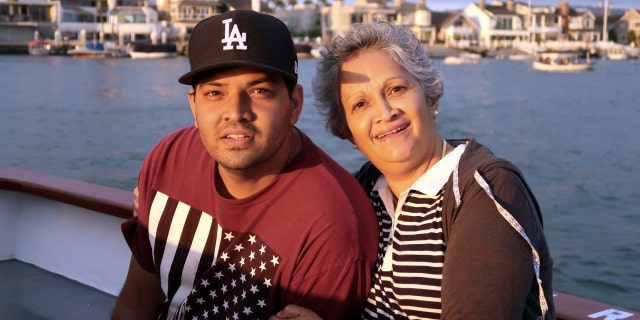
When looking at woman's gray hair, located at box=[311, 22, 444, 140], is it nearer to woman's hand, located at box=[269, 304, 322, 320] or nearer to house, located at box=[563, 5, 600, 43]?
woman's hand, located at box=[269, 304, 322, 320]

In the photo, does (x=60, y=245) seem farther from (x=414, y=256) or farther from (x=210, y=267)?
(x=414, y=256)

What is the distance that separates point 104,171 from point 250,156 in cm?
1570

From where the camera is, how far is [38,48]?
62.0 metres

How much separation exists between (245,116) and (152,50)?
63.7 m

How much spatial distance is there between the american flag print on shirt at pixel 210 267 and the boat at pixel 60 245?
1.13 m

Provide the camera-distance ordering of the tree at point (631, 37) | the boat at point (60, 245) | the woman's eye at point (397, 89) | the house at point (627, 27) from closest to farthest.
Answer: the woman's eye at point (397, 89) → the boat at point (60, 245) → the tree at point (631, 37) → the house at point (627, 27)

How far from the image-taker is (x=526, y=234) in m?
1.69

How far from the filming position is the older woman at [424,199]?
5.51 ft

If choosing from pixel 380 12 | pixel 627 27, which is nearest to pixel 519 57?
pixel 380 12

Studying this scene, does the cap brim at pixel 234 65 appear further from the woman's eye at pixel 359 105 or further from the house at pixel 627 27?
the house at pixel 627 27

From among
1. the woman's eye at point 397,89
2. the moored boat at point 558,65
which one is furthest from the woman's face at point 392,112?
the moored boat at point 558,65

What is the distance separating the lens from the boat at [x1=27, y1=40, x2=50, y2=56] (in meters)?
61.8

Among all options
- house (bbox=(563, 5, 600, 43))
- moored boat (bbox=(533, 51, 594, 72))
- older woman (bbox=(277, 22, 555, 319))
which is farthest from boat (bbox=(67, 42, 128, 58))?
older woman (bbox=(277, 22, 555, 319))

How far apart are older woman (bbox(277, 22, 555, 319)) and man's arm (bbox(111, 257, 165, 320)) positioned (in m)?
0.48
